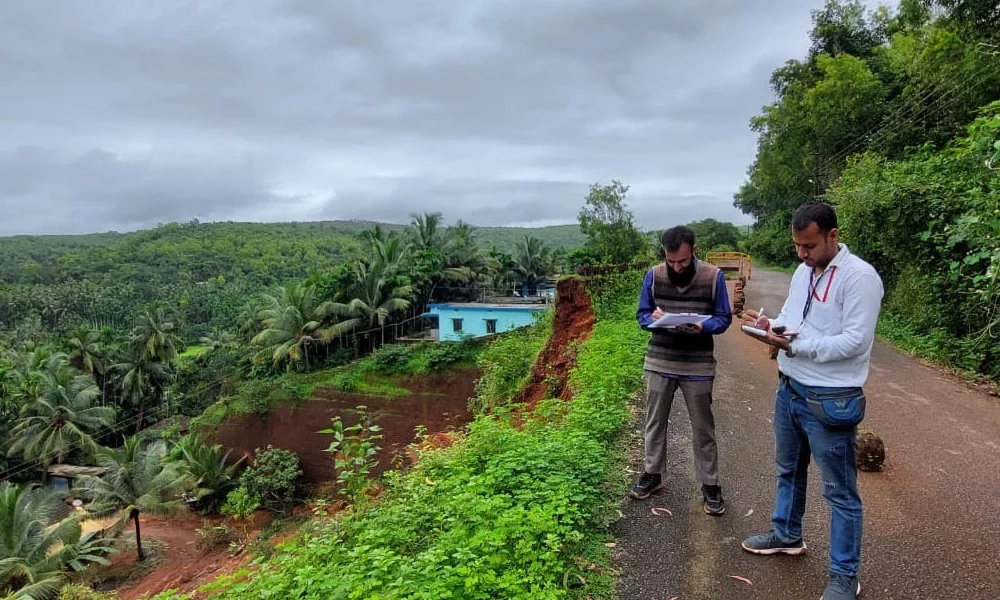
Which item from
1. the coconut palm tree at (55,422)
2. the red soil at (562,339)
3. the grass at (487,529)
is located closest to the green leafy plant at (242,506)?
the coconut palm tree at (55,422)

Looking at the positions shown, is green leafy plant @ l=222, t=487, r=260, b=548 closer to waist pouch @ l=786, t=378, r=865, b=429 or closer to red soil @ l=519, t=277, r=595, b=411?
red soil @ l=519, t=277, r=595, b=411

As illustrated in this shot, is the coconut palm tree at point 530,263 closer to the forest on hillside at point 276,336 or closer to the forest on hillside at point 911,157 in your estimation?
the forest on hillside at point 276,336

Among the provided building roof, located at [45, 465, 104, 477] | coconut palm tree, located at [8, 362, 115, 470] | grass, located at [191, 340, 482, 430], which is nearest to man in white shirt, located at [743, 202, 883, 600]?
grass, located at [191, 340, 482, 430]

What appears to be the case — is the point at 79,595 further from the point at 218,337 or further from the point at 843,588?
the point at 218,337

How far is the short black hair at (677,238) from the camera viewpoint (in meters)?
3.47

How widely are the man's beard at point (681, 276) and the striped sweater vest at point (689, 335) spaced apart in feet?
0.07

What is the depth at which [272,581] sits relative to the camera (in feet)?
11.2

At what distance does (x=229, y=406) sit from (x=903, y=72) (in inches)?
1225

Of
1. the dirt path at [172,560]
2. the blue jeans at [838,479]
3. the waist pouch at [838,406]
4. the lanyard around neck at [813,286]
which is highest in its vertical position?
the lanyard around neck at [813,286]

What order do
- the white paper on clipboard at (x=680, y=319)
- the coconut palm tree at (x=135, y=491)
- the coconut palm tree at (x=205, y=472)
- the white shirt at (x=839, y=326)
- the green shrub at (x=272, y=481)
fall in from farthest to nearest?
the coconut palm tree at (x=205, y=472) < the green shrub at (x=272, y=481) < the coconut palm tree at (x=135, y=491) < the white paper on clipboard at (x=680, y=319) < the white shirt at (x=839, y=326)

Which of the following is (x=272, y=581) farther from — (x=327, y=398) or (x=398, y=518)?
(x=327, y=398)

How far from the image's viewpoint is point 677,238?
11.5 feet

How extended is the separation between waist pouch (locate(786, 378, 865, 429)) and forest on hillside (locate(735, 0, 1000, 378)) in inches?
165

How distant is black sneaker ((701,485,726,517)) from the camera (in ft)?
11.9
